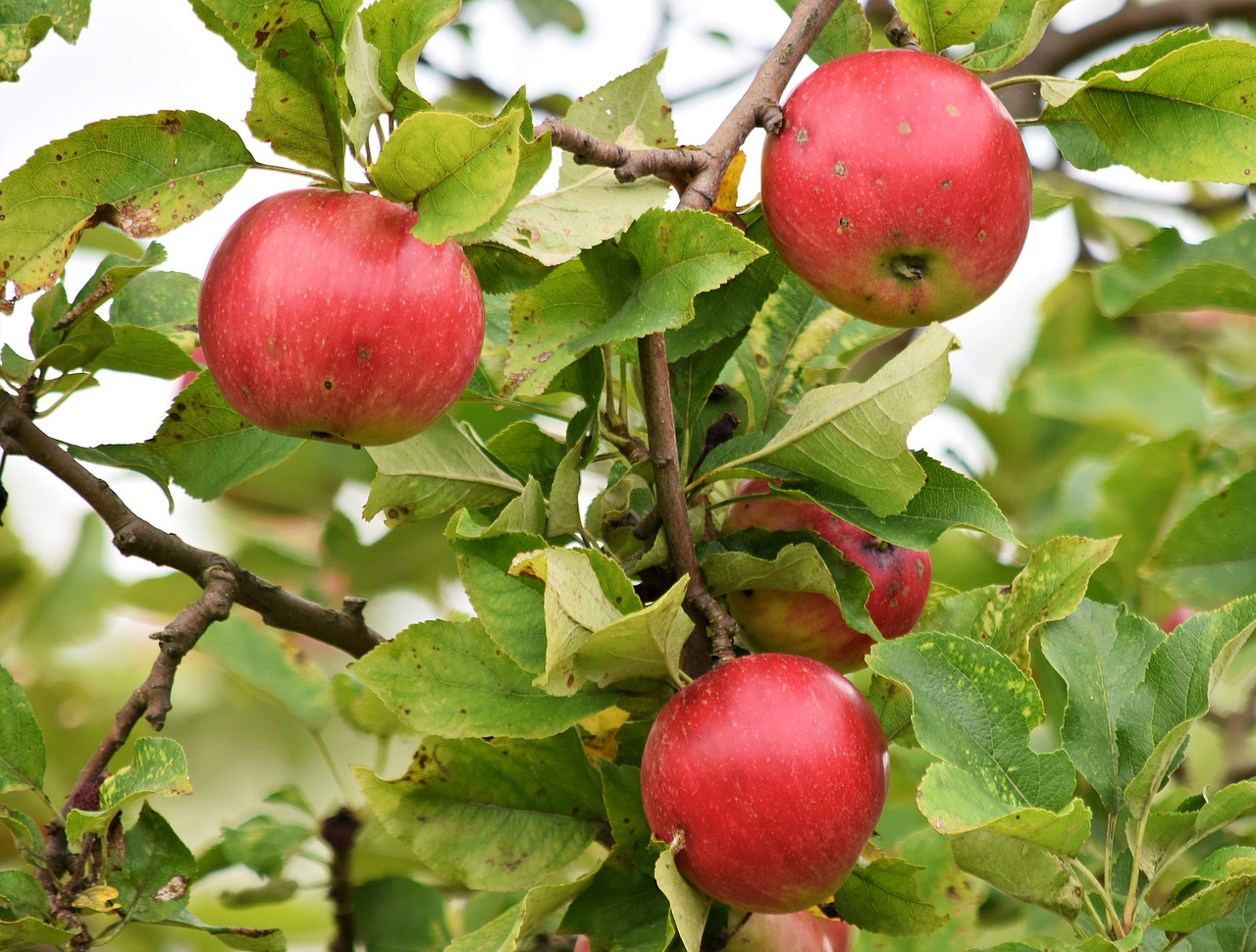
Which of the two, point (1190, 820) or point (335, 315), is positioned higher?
point (335, 315)

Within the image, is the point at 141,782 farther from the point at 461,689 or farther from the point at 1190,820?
the point at 1190,820

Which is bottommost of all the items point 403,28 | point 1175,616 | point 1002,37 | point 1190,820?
point 1175,616

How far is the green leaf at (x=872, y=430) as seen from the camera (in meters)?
0.94

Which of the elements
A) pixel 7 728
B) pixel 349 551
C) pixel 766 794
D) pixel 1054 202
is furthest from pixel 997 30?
pixel 349 551

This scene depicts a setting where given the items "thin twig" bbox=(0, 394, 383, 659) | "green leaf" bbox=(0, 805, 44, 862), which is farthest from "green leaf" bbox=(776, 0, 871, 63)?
"green leaf" bbox=(0, 805, 44, 862)

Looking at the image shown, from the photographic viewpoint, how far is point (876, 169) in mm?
1006

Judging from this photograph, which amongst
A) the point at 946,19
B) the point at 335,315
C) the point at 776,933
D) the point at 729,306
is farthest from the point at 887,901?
the point at 946,19

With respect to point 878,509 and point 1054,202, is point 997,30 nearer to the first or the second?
point 1054,202

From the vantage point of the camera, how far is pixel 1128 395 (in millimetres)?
2113

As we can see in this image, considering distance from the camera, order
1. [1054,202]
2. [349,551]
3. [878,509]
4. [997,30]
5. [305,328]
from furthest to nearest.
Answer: [349,551], [1054,202], [997,30], [878,509], [305,328]

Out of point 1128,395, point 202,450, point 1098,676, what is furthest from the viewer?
point 1128,395

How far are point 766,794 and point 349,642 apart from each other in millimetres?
495

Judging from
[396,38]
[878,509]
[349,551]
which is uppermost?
[396,38]

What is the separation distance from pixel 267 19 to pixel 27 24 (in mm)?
380
